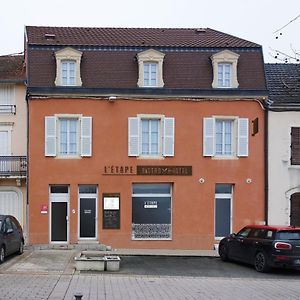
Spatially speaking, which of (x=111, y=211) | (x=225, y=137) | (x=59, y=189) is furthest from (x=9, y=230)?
(x=225, y=137)

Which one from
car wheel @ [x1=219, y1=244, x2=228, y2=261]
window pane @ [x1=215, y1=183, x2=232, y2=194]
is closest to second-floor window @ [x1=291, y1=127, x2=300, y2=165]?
window pane @ [x1=215, y1=183, x2=232, y2=194]

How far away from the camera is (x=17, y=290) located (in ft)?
43.0

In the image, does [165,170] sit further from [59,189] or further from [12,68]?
[12,68]

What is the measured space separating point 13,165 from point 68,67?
16.5 ft

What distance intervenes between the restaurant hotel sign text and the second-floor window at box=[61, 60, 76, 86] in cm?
413

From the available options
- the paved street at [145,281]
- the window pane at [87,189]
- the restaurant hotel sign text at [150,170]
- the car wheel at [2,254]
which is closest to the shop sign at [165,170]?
the restaurant hotel sign text at [150,170]

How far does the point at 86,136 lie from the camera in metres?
25.8

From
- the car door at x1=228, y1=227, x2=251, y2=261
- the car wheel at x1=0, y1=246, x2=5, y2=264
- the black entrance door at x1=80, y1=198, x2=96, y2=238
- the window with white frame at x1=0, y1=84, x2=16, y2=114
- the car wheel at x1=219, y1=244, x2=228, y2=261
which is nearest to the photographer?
the car wheel at x1=0, y1=246, x2=5, y2=264

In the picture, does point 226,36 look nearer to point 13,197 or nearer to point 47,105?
point 47,105

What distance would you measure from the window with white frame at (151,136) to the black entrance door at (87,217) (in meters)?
2.84

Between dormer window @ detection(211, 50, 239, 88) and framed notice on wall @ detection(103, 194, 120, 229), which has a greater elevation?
dormer window @ detection(211, 50, 239, 88)

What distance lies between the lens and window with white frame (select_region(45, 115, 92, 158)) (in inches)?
1013

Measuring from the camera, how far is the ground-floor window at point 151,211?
26.4 m

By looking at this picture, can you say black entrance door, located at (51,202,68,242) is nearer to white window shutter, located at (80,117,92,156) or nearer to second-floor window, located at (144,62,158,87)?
white window shutter, located at (80,117,92,156)
